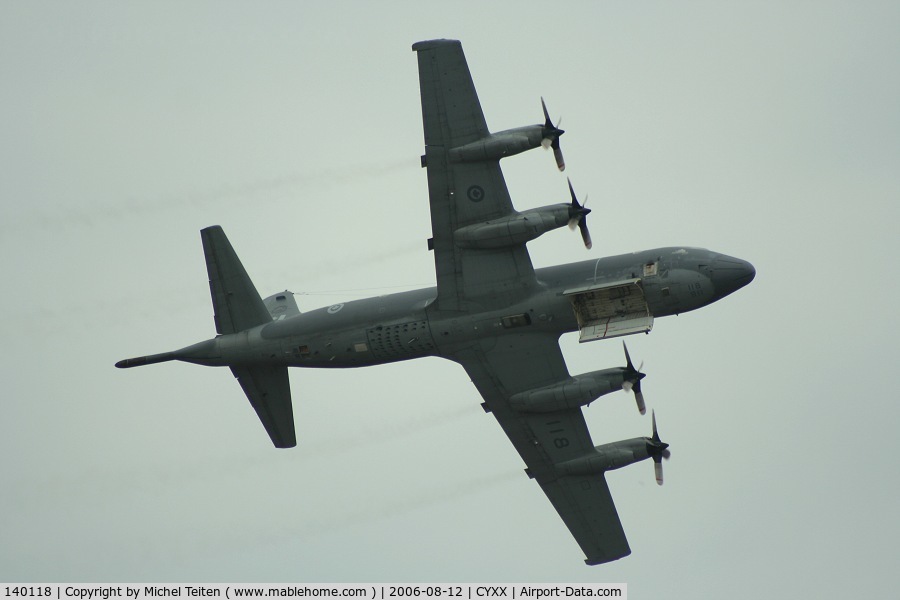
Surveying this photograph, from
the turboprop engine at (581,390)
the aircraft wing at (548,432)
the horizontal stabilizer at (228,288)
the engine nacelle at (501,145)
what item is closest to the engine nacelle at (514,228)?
the engine nacelle at (501,145)

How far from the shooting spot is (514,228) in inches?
2136

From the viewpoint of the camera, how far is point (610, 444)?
2360 inches

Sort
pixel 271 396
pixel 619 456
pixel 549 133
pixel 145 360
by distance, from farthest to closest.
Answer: pixel 271 396 < pixel 145 360 < pixel 619 456 < pixel 549 133

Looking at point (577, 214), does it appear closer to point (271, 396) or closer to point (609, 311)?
point (609, 311)

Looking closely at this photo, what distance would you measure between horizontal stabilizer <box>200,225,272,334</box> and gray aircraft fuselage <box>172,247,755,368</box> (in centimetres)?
49

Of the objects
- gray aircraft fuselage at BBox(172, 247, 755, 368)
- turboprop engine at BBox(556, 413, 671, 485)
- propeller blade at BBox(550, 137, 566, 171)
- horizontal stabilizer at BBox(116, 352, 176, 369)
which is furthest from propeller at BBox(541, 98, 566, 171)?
horizontal stabilizer at BBox(116, 352, 176, 369)

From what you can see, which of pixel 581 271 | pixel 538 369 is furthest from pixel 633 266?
pixel 538 369

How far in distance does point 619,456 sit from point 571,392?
13.1 ft

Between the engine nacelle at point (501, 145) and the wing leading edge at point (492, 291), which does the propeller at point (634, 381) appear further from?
the engine nacelle at point (501, 145)

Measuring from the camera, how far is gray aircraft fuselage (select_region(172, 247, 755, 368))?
54438mm

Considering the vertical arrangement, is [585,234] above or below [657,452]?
above

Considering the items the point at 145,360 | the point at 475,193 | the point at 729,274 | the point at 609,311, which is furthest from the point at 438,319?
the point at 145,360

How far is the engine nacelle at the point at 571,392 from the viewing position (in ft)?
185

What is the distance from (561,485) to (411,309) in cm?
996
